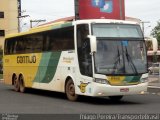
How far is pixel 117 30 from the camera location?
65.9 ft

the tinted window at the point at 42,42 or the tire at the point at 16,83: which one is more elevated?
the tinted window at the point at 42,42

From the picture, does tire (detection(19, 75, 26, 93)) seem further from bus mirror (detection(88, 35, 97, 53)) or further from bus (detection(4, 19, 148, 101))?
bus mirror (detection(88, 35, 97, 53))

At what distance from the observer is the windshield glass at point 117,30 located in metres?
19.8

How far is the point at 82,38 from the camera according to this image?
20.1 metres

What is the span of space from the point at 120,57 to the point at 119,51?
0.23m

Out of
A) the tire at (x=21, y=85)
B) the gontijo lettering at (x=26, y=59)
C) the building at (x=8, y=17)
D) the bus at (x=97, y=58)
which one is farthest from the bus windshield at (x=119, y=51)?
the building at (x=8, y=17)

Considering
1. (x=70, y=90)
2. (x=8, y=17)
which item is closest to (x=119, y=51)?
(x=70, y=90)

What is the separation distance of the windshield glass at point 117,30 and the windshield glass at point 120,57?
273 millimetres

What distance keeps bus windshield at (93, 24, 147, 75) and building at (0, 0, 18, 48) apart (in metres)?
78.9

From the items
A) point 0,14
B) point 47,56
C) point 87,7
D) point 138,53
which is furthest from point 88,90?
point 0,14

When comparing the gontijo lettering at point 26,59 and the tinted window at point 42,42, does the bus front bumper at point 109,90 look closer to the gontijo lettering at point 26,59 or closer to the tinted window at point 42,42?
the tinted window at point 42,42

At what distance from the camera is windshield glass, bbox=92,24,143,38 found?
64.9ft

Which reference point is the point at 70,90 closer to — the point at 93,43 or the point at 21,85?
the point at 93,43

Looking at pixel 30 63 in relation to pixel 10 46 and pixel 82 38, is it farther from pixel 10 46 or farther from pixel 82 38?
pixel 82 38
